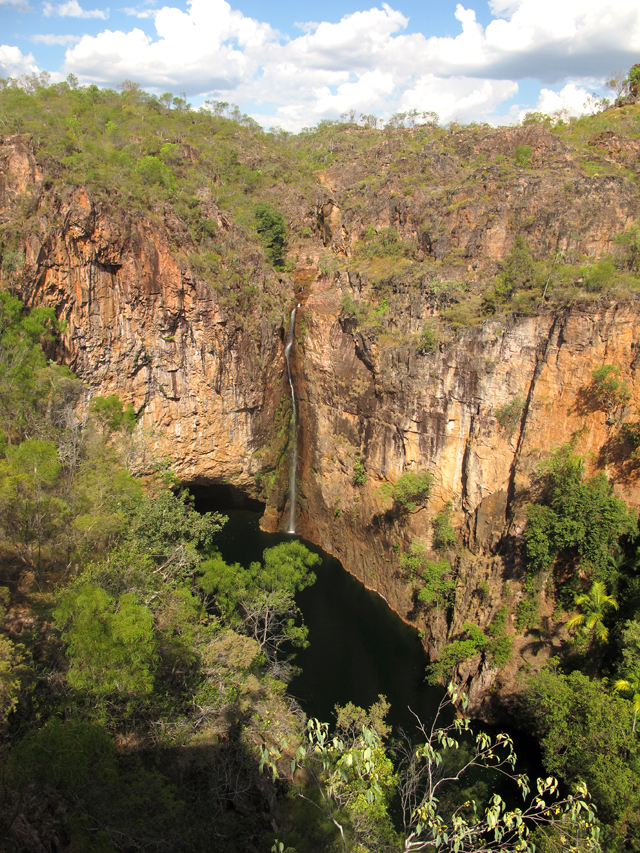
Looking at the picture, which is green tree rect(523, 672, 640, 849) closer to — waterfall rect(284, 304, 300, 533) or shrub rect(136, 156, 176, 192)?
waterfall rect(284, 304, 300, 533)

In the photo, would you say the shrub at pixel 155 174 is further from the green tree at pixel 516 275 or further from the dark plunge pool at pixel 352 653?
the dark plunge pool at pixel 352 653

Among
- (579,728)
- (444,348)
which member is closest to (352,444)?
(444,348)

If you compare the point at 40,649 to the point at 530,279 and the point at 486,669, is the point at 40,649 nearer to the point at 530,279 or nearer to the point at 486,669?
the point at 486,669

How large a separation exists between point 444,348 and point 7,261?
17317 millimetres

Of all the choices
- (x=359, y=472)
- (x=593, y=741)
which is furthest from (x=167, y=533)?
(x=593, y=741)

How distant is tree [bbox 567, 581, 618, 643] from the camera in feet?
54.6

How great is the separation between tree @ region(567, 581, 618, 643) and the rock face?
1.61 m

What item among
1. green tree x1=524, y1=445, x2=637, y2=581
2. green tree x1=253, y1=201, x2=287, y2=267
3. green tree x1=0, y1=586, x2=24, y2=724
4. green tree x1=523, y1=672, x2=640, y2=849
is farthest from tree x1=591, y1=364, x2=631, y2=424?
green tree x1=0, y1=586, x2=24, y2=724

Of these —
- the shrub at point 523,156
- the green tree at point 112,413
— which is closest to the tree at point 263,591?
the green tree at point 112,413

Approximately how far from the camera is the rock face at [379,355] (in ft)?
65.3

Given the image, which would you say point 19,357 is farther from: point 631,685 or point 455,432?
point 631,685

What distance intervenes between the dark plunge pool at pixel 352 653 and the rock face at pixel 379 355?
0.95 metres

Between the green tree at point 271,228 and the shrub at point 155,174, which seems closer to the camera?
the shrub at point 155,174

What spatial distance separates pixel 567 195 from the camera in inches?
933
